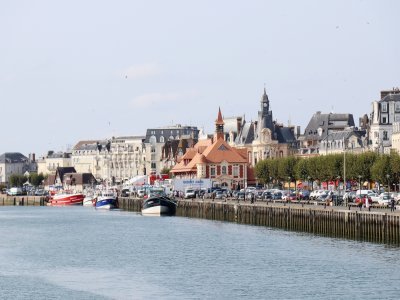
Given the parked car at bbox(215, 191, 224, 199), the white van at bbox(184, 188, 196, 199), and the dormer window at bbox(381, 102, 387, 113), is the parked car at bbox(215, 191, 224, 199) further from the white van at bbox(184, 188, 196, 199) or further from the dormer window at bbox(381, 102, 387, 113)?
the dormer window at bbox(381, 102, 387, 113)

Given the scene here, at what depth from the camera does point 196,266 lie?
86.5 m

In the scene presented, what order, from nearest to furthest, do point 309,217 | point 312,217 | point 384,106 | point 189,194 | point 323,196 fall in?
point 312,217 < point 309,217 < point 323,196 < point 189,194 < point 384,106

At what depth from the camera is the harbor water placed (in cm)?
7281

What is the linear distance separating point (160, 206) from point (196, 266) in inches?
3105

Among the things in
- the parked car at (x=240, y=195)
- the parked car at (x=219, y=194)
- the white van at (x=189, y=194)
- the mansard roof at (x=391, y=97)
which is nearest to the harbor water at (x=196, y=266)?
the parked car at (x=240, y=195)

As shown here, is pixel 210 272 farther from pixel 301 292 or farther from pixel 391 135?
pixel 391 135

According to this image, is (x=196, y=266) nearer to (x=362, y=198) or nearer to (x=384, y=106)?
(x=362, y=198)

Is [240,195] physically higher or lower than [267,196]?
higher

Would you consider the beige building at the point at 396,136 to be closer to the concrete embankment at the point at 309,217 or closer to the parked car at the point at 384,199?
the concrete embankment at the point at 309,217

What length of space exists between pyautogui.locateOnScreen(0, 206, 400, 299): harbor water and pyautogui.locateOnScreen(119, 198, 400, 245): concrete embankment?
163 centimetres

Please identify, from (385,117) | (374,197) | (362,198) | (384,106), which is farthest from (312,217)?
(384,106)

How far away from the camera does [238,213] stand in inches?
5595

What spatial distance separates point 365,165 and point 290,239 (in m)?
50.9

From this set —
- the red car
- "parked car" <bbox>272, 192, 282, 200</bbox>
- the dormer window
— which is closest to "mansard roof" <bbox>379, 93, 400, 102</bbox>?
the dormer window
